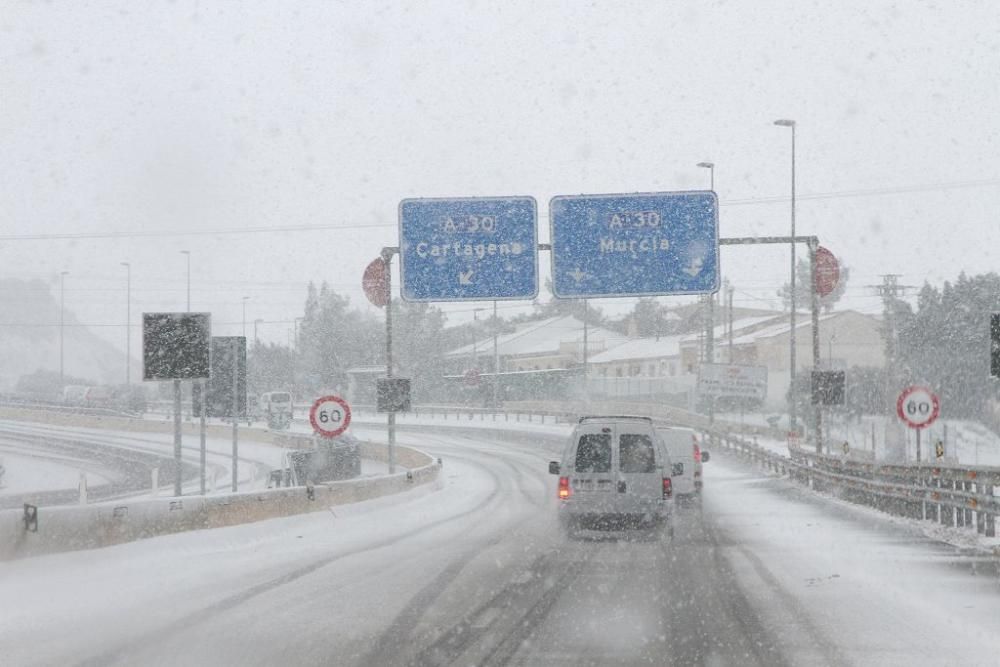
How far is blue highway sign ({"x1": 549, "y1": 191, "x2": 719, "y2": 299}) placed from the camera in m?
25.6

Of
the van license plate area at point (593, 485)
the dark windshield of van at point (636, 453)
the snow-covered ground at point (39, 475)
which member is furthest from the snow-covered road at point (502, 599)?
the snow-covered ground at point (39, 475)

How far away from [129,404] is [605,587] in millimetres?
77333

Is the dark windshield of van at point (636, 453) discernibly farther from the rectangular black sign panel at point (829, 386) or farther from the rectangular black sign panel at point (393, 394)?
Answer: the rectangular black sign panel at point (829, 386)

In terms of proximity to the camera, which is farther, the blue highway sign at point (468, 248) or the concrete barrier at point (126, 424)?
the concrete barrier at point (126, 424)

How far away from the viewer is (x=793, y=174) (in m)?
42.9

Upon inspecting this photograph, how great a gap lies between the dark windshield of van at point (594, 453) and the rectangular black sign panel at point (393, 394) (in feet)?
40.1

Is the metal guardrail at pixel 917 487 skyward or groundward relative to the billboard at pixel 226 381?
groundward

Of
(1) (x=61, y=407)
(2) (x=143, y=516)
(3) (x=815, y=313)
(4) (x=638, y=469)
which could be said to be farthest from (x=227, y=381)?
(1) (x=61, y=407)

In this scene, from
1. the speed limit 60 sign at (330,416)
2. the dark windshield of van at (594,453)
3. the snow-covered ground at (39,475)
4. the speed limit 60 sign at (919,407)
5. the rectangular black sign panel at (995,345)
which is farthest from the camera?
the snow-covered ground at (39,475)

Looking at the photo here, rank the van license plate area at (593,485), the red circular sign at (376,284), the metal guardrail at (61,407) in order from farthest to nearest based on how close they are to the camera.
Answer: the metal guardrail at (61,407) → the red circular sign at (376,284) → the van license plate area at (593,485)

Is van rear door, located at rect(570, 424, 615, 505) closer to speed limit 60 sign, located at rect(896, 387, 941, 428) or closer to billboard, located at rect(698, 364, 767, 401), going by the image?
speed limit 60 sign, located at rect(896, 387, 941, 428)

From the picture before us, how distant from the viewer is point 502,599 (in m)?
12.5

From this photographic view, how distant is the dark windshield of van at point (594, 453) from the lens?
19.3m

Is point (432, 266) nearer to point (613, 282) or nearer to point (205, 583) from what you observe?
point (613, 282)
